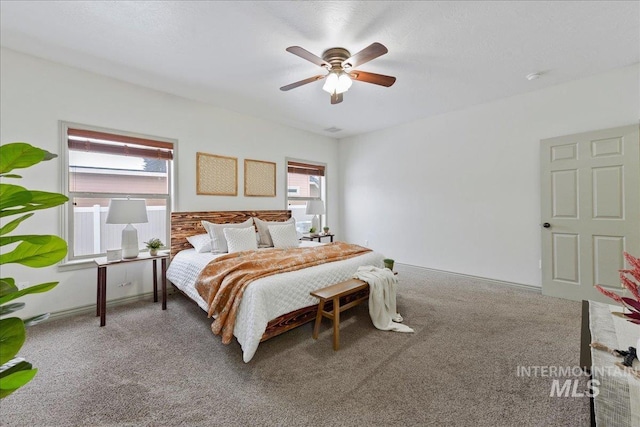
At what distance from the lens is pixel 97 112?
320cm

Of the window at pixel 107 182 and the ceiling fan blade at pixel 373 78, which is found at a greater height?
the ceiling fan blade at pixel 373 78

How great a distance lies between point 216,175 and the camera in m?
4.23

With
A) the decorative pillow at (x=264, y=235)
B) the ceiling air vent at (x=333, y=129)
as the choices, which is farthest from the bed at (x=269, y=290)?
the ceiling air vent at (x=333, y=129)

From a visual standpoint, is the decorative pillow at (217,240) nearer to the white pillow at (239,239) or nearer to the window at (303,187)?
the white pillow at (239,239)

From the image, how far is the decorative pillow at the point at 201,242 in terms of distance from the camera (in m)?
3.58

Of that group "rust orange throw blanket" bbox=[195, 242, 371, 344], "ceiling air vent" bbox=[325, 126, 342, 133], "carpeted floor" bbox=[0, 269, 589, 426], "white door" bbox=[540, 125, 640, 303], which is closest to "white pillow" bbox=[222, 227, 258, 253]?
"rust orange throw blanket" bbox=[195, 242, 371, 344]

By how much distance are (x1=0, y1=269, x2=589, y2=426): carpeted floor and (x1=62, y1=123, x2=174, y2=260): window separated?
93 cm

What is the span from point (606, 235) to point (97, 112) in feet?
19.9

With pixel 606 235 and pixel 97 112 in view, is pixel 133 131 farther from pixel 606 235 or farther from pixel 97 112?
pixel 606 235

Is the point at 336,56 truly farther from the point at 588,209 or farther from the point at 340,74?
the point at 588,209

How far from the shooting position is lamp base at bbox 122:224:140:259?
120 inches

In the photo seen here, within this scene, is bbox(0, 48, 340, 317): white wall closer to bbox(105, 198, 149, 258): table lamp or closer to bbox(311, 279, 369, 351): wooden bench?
bbox(105, 198, 149, 258): table lamp

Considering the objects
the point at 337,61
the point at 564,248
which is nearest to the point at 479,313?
the point at 564,248

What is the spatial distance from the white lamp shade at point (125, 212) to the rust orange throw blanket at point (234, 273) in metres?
1.03
